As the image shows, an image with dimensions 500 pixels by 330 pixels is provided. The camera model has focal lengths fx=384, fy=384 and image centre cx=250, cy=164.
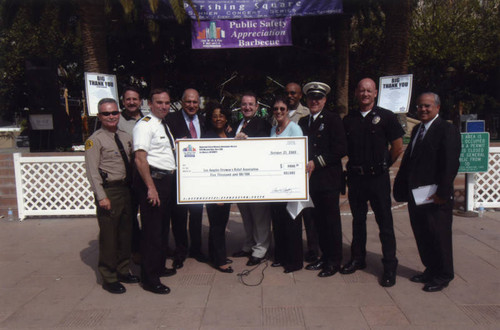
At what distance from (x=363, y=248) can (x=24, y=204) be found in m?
6.30

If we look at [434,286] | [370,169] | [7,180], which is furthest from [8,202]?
[434,286]

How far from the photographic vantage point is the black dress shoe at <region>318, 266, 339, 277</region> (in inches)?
170

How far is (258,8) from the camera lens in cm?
1026

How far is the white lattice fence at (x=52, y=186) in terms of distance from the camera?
7234 mm

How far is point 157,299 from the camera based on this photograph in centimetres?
385

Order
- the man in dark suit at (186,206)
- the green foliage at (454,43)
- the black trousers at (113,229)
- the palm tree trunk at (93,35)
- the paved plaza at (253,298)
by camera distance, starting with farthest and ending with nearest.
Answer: the green foliage at (454,43) < the palm tree trunk at (93,35) < the man in dark suit at (186,206) < the black trousers at (113,229) < the paved plaza at (253,298)

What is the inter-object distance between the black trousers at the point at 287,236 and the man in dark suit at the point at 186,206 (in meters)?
0.97

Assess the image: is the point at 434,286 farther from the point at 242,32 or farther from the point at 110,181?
the point at 242,32

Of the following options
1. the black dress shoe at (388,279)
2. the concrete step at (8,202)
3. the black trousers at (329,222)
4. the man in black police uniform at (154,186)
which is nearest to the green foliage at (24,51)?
the concrete step at (8,202)

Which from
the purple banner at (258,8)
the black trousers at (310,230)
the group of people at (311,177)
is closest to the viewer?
the group of people at (311,177)

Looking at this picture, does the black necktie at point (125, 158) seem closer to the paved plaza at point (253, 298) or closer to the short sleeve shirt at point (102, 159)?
the short sleeve shirt at point (102, 159)

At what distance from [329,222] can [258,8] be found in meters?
7.67

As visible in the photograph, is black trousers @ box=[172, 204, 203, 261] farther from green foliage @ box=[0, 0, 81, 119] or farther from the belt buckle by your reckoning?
green foliage @ box=[0, 0, 81, 119]

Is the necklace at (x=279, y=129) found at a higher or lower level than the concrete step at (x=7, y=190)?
higher
